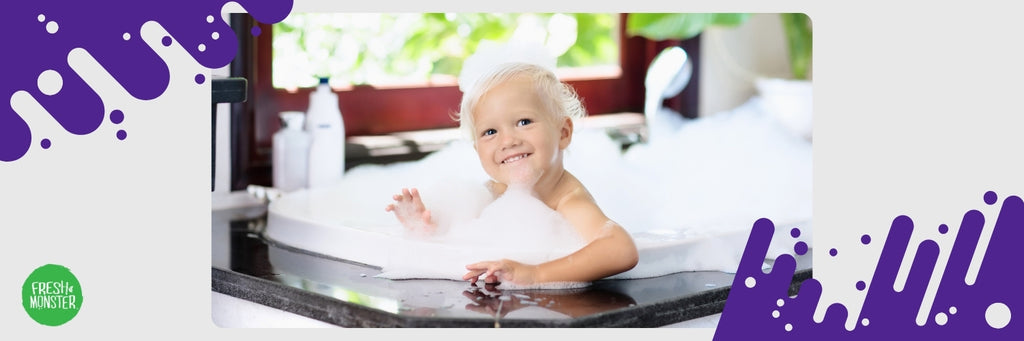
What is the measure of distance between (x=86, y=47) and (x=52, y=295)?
0.88 ft

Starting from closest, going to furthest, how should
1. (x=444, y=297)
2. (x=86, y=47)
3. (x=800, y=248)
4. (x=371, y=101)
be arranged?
(x=86, y=47)
(x=444, y=297)
(x=800, y=248)
(x=371, y=101)

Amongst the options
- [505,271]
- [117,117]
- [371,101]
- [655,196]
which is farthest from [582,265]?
[371,101]

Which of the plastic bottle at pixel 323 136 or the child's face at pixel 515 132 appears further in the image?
the plastic bottle at pixel 323 136

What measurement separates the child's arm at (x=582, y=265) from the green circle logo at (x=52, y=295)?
17.0 inches

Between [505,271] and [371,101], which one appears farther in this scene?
[371,101]

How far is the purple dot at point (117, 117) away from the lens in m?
1.35

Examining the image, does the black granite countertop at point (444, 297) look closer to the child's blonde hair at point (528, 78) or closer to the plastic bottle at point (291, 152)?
the child's blonde hair at point (528, 78)

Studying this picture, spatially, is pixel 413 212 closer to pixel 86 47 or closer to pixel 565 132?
pixel 565 132

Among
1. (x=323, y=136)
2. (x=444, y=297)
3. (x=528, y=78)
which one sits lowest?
(x=444, y=297)

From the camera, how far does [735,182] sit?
2.32 metres

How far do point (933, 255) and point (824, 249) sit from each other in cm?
12

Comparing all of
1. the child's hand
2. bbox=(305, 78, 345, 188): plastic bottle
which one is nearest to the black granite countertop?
the child's hand

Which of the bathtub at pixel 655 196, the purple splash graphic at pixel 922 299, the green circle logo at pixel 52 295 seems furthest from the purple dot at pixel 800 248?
the green circle logo at pixel 52 295

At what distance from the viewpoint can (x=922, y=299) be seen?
138cm
